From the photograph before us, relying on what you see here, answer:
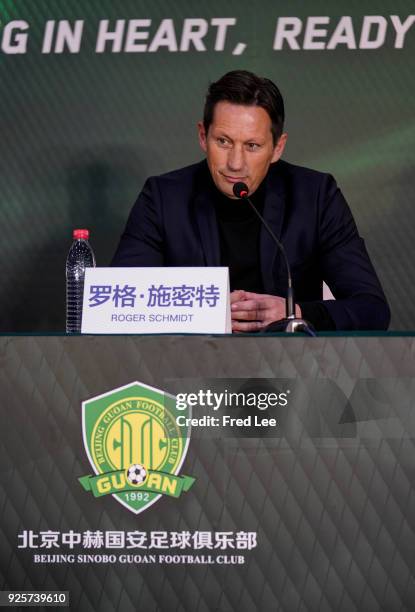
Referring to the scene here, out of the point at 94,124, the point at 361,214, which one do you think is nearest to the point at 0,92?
the point at 94,124

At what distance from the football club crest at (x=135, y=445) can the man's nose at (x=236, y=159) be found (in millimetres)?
1061

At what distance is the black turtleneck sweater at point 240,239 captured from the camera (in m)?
2.55

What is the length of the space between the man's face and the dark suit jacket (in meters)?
0.09

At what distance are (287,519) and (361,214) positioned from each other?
1853mm

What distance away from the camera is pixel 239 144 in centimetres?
253

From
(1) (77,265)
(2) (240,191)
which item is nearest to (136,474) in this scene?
(2) (240,191)

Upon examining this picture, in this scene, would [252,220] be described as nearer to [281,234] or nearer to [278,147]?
[281,234]

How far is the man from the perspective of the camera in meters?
2.53

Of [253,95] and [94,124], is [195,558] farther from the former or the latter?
[94,124]

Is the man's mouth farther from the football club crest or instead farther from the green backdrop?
the football club crest

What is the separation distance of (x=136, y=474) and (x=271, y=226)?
3.65 ft

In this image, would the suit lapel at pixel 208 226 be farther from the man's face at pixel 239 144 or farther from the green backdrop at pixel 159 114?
the green backdrop at pixel 159 114

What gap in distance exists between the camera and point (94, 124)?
10.9 ft

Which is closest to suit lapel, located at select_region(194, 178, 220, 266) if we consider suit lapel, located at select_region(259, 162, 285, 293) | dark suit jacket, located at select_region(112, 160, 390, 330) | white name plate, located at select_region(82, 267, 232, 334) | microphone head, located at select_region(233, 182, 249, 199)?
dark suit jacket, located at select_region(112, 160, 390, 330)
